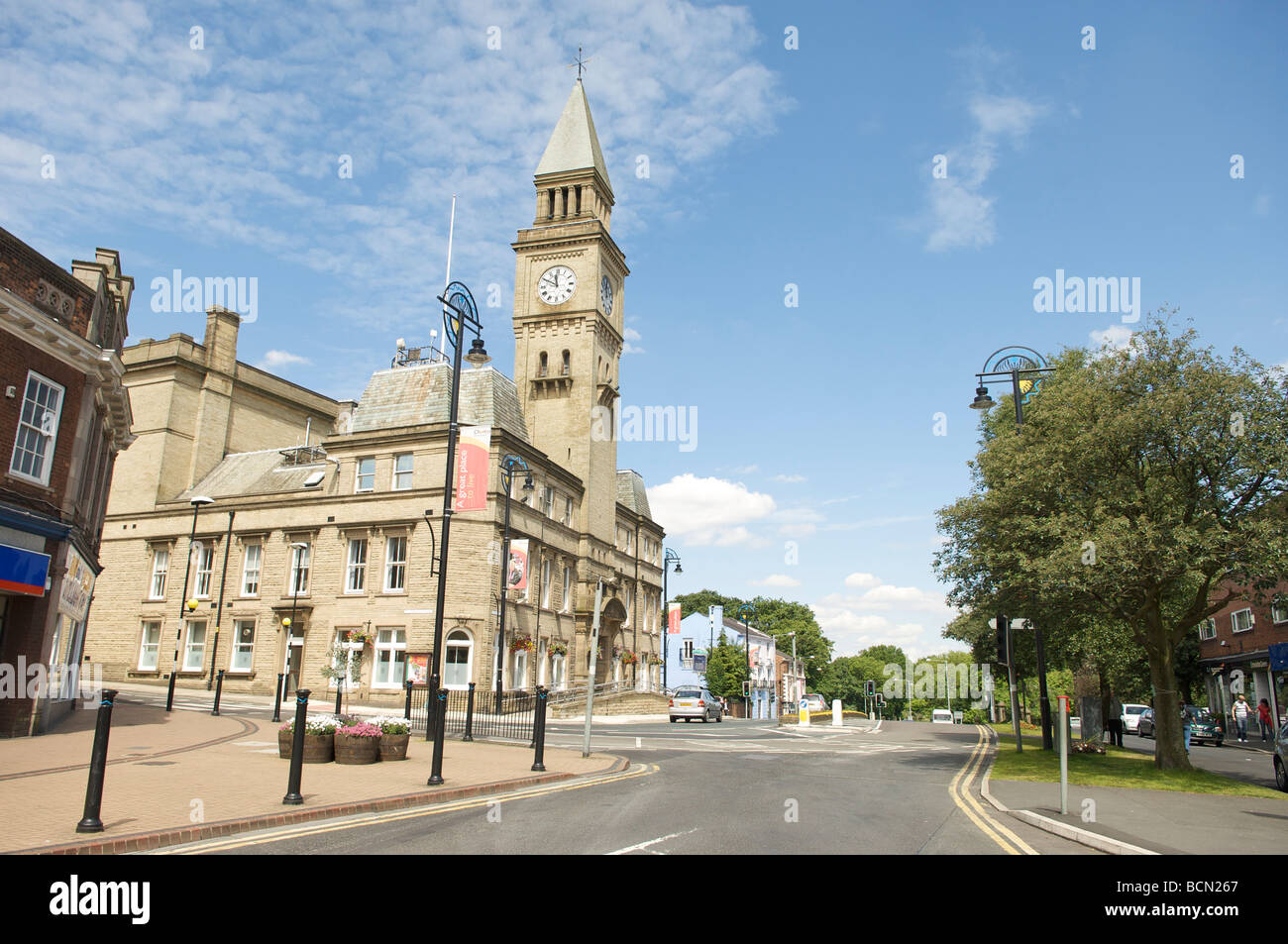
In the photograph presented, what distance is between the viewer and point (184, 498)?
44344 millimetres

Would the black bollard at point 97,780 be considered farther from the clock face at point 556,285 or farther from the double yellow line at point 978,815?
the clock face at point 556,285

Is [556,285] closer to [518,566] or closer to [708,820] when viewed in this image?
[518,566]

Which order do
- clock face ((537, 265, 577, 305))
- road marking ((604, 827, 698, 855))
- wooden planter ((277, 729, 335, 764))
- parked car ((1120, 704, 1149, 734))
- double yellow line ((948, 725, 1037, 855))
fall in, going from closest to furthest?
road marking ((604, 827, 698, 855)) < double yellow line ((948, 725, 1037, 855)) < wooden planter ((277, 729, 335, 764)) < parked car ((1120, 704, 1149, 734)) < clock face ((537, 265, 577, 305))

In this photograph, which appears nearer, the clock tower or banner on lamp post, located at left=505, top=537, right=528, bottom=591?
banner on lamp post, located at left=505, top=537, right=528, bottom=591

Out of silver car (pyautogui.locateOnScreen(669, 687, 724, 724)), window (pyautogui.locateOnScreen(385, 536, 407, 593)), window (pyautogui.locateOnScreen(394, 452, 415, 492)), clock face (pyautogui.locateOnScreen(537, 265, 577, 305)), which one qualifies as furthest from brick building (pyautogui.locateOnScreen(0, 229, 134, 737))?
clock face (pyautogui.locateOnScreen(537, 265, 577, 305))

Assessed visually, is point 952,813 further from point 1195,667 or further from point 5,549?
point 1195,667

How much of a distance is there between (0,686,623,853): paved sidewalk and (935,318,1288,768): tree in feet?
34.1

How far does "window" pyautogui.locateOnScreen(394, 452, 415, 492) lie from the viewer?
126 feet

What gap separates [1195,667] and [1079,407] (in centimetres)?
3732

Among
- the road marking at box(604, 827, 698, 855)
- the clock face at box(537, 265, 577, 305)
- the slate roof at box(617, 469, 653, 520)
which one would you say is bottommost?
the road marking at box(604, 827, 698, 855)

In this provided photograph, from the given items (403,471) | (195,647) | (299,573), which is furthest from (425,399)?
(195,647)

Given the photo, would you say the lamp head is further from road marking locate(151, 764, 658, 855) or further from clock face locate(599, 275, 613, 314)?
clock face locate(599, 275, 613, 314)

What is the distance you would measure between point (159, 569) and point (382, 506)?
48.4 feet
